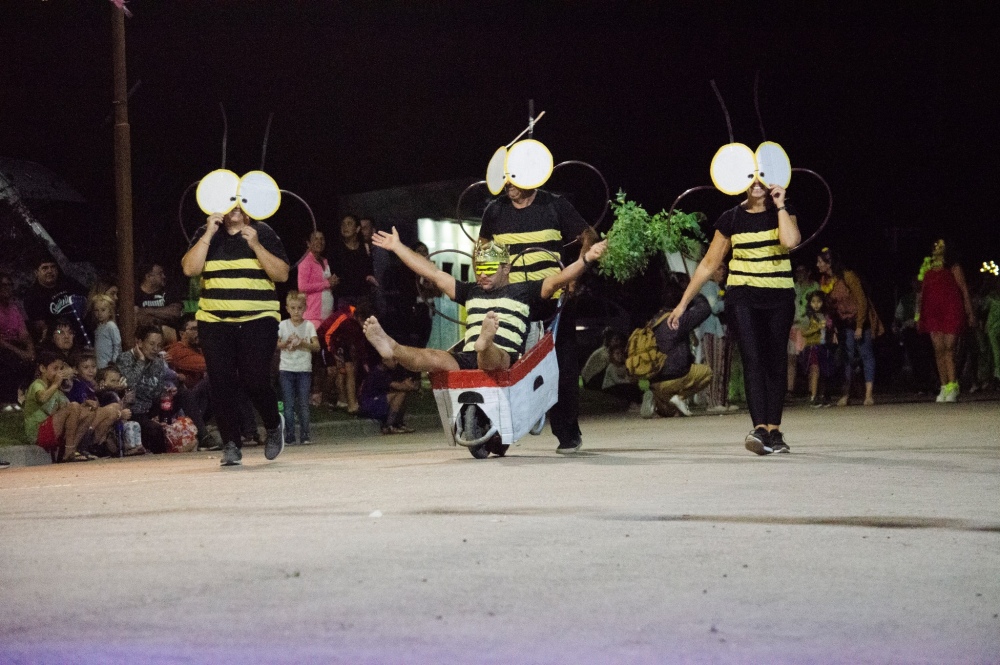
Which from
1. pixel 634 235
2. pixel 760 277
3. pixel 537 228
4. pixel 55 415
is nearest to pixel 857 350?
pixel 634 235

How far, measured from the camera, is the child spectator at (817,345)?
68.1ft

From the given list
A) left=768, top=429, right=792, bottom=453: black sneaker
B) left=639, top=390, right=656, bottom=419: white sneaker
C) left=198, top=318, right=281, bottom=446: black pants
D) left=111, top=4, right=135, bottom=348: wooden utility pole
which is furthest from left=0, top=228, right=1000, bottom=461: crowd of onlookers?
left=768, top=429, right=792, bottom=453: black sneaker

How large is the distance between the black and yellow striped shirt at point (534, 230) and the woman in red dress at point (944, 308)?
1024cm

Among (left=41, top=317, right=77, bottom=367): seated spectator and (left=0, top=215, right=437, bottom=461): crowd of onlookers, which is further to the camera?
(left=41, top=317, right=77, bottom=367): seated spectator

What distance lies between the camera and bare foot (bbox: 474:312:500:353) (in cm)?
1009

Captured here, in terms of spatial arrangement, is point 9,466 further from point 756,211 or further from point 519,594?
point 519,594

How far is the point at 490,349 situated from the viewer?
1027 centimetres

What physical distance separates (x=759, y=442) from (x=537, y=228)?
7.43 ft

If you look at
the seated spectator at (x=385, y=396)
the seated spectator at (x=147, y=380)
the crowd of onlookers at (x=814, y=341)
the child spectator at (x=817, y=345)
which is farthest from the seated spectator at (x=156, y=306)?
the child spectator at (x=817, y=345)

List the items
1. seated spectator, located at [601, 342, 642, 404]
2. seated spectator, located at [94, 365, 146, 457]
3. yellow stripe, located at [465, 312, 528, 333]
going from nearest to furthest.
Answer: yellow stripe, located at [465, 312, 528, 333], seated spectator, located at [94, 365, 146, 457], seated spectator, located at [601, 342, 642, 404]

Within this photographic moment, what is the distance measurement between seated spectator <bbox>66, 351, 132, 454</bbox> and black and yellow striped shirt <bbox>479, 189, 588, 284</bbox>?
5416 millimetres

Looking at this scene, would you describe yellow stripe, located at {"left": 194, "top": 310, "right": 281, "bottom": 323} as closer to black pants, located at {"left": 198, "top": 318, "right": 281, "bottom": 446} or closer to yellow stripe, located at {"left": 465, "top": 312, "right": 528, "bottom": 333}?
black pants, located at {"left": 198, "top": 318, "right": 281, "bottom": 446}

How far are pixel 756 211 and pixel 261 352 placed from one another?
385 cm

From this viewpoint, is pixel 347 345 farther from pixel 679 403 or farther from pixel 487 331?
pixel 487 331
